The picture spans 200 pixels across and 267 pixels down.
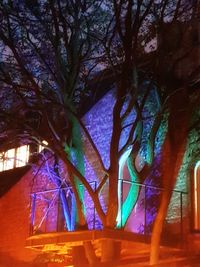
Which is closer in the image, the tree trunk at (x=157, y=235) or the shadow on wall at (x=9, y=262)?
the tree trunk at (x=157, y=235)

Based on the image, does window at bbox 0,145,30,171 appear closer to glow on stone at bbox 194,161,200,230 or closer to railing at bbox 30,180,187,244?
railing at bbox 30,180,187,244

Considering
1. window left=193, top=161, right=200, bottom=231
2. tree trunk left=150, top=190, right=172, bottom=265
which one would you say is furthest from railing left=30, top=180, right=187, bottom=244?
tree trunk left=150, top=190, right=172, bottom=265

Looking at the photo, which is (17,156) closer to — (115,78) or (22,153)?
(22,153)

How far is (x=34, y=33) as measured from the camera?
52.4ft

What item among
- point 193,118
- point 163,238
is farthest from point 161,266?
point 193,118

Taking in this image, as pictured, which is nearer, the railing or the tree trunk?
the tree trunk

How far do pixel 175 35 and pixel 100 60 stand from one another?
1885mm

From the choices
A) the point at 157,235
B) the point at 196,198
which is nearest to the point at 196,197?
the point at 196,198

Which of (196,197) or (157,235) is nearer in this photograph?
(157,235)

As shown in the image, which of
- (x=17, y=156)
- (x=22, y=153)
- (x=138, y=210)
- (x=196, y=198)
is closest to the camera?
(x=196, y=198)

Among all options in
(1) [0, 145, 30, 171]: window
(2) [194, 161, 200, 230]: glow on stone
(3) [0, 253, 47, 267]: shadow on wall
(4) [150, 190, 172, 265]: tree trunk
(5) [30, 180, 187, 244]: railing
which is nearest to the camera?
→ (4) [150, 190, 172, 265]: tree trunk

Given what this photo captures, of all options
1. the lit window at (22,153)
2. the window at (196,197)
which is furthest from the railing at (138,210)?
the lit window at (22,153)

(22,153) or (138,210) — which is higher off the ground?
(22,153)

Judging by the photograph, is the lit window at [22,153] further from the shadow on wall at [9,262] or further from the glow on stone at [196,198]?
the glow on stone at [196,198]
